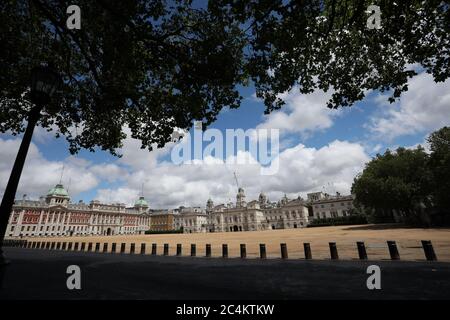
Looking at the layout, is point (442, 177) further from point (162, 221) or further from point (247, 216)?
point (162, 221)

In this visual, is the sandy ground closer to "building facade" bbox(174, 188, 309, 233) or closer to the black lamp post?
the black lamp post

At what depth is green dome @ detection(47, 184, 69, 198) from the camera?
120438mm

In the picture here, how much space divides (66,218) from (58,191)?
1438 centimetres

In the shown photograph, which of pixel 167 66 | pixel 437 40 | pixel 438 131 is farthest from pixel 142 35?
pixel 438 131

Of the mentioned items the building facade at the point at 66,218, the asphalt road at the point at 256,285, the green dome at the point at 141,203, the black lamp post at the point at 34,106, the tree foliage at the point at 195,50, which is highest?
the green dome at the point at 141,203

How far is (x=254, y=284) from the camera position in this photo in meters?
6.89

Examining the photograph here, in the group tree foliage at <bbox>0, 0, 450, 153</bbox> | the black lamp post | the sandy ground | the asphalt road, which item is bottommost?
the asphalt road

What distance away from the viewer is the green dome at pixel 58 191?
12044 centimetres

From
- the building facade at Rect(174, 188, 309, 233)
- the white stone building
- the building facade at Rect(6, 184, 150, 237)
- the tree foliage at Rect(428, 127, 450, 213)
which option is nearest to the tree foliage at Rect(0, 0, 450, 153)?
the tree foliage at Rect(428, 127, 450, 213)

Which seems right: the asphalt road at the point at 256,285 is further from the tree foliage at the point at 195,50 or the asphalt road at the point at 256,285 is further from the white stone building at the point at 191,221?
the white stone building at the point at 191,221

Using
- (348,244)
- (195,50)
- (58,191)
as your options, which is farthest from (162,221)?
(195,50)

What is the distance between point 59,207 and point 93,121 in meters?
118

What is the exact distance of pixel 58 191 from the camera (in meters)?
122

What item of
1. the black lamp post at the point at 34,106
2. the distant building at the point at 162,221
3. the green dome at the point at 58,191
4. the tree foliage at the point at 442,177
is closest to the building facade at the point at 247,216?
the distant building at the point at 162,221
